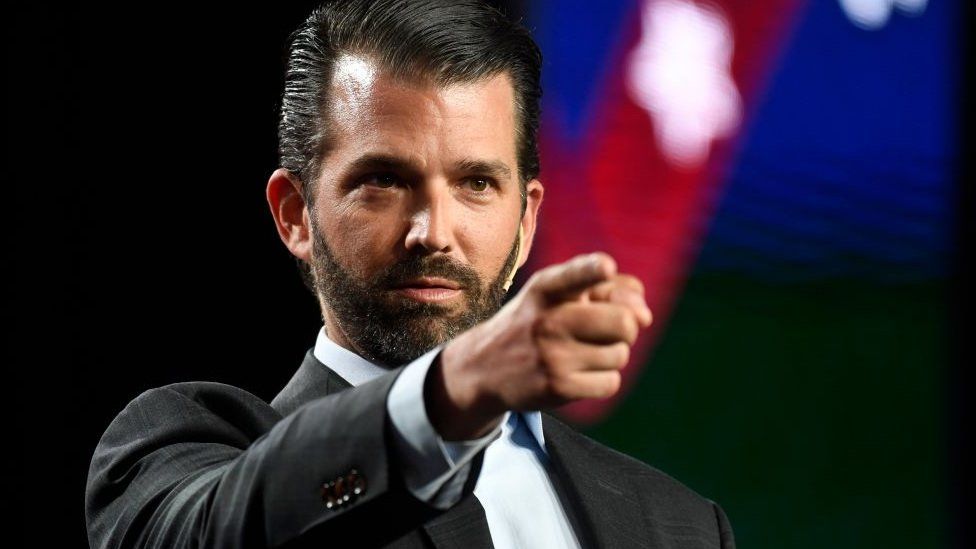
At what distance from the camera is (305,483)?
1229 mm

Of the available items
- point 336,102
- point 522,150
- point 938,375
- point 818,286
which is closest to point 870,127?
point 818,286

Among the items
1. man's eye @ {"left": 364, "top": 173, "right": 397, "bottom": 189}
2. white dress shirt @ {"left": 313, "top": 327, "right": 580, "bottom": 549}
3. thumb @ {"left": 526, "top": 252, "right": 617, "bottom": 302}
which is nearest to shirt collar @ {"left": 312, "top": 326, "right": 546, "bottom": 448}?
white dress shirt @ {"left": 313, "top": 327, "right": 580, "bottom": 549}

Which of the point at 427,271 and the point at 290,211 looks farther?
the point at 290,211

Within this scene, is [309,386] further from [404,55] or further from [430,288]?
[404,55]

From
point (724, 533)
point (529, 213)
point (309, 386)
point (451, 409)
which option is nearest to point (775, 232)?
point (529, 213)

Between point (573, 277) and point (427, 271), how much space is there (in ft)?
2.58

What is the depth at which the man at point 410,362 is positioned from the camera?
1161mm

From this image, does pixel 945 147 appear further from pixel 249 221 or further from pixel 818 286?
pixel 249 221

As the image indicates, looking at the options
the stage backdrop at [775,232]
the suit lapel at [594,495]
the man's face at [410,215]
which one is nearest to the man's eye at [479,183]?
the man's face at [410,215]

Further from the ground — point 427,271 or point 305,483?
point 427,271

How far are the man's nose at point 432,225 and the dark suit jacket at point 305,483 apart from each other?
0.26 m

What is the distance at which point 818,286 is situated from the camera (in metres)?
3.21

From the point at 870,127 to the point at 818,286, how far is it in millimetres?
456

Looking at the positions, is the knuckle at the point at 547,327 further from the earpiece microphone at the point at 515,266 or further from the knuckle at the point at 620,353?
the earpiece microphone at the point at 515,266
